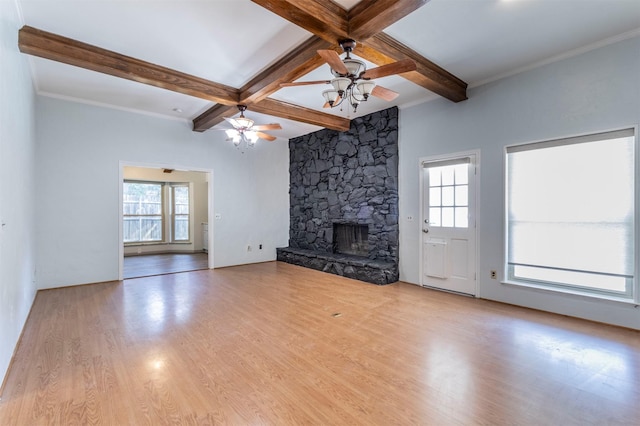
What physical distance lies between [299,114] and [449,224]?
9.78ft

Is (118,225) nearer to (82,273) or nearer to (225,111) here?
(82,273)

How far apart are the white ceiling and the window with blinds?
106cm

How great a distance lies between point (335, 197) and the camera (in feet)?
20.3

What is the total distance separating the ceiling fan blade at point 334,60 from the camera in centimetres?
227

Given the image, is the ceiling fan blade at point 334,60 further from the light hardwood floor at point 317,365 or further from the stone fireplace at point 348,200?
the stone fireplace at point 348,200

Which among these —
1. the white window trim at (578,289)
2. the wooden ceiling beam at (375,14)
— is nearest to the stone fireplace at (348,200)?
the white window trim at (578,289)

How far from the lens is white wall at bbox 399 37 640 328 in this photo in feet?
10.1

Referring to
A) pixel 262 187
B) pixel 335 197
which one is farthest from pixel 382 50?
pixel 262 187

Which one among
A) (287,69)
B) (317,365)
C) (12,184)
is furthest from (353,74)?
(12,184)

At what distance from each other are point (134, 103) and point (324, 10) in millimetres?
3957

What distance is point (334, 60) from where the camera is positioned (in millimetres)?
2367

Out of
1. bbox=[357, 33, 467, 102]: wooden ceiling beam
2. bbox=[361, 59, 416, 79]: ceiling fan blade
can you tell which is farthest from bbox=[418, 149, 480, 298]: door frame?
bbox=[361, 59, 416, 79]: ceiling fan blade

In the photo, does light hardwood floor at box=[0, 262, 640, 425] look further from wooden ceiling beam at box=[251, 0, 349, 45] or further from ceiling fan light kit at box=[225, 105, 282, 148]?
wooden ceiling beam at box=[251, 0, 349, 45]

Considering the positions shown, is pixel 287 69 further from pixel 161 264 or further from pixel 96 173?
pixel 161 264
